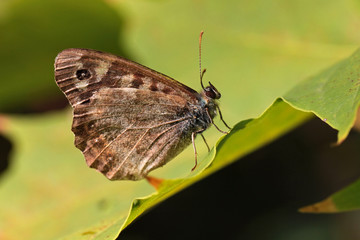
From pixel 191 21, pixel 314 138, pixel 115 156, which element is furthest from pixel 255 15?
pixel 115 156

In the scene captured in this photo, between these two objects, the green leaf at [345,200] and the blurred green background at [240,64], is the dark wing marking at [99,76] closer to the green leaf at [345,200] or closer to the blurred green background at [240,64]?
the blurred green background at [240,64]

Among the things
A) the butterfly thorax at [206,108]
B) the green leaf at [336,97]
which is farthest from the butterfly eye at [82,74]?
the green leaf at [336,97]

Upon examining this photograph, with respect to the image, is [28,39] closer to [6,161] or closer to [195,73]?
[6,161]

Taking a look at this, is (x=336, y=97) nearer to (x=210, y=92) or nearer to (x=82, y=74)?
(x=210, y=92)

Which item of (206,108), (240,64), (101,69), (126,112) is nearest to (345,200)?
(206,108)

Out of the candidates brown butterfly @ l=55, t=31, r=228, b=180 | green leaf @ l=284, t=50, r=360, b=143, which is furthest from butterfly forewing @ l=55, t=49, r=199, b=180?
green leaf @ l=284, t=50, r=360, b=143
